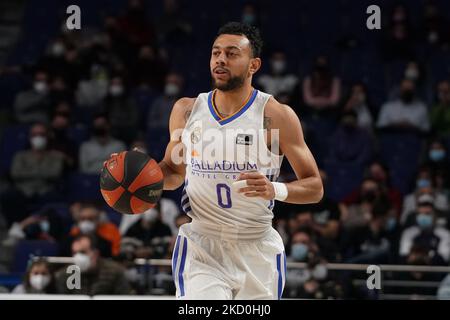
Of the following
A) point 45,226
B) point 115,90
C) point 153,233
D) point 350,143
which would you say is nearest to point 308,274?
point 153,233

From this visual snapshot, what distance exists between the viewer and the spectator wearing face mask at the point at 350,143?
34.3 ft

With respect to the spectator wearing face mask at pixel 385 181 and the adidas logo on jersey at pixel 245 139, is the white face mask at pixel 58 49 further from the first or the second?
the adidas logo on jersey at pixel 245 139

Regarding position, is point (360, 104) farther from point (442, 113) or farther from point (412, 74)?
point (442, 113)

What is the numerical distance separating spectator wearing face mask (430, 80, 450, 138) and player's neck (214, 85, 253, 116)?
6.26 m

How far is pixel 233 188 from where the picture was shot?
4.83 metres

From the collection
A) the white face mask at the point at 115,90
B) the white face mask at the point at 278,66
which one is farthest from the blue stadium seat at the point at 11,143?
the white face mask at the point at 278,66

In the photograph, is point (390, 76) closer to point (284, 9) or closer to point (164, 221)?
point (284, 9)

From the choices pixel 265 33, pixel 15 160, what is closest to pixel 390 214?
pixel 265 33

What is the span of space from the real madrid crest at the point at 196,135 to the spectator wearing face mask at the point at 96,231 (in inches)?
156

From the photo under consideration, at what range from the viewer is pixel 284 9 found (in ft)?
39.2

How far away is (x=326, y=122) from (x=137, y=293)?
3.54 meters

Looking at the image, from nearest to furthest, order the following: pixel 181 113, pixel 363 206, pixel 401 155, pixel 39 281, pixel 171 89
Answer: pixel 181 113
pixel 39 281
pixel 363 206
pixel 401 155
pixel 171 89

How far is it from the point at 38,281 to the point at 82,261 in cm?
49

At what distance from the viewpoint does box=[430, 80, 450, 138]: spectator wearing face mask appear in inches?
429
